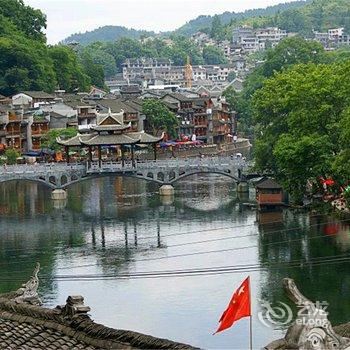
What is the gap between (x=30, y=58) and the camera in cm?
11638

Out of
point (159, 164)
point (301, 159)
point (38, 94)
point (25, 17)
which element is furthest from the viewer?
point (25, 17)

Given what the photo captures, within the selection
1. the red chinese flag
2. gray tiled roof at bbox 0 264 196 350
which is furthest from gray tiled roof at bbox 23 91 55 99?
the red chinese flag

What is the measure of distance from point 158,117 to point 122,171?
35.5 metres

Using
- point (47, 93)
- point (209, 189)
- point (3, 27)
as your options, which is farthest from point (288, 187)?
point (3, 27)

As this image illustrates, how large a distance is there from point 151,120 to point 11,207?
39018 mm

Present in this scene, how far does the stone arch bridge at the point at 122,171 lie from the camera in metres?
75.1

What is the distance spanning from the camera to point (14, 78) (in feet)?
378

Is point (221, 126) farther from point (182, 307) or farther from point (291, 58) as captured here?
point (182, 307)

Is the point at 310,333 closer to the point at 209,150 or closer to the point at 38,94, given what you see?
the point at 38,94

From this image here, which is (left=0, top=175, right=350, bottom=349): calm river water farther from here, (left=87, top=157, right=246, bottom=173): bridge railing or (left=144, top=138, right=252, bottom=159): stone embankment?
(left=144, top=138, right=252, bottom=159): stone embankment

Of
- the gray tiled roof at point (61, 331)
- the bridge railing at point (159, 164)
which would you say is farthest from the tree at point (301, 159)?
the gray tiled roof at point (61, 331)

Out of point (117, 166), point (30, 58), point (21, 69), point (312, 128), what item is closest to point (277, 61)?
point (30, 58)

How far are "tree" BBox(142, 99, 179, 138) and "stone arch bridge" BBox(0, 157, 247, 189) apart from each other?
3405 centimetres

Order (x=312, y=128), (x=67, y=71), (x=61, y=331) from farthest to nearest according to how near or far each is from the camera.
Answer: (x=67, y=71), (x=312, y=128), (x=61, y=331)
